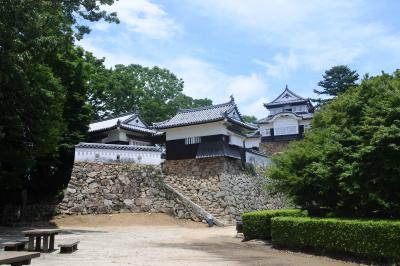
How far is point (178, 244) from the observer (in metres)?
15.1

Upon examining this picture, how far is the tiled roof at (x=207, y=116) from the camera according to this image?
27105mm

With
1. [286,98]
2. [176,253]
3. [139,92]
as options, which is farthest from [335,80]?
[176,253]

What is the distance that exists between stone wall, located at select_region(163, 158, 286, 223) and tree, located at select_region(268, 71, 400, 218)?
1050cm

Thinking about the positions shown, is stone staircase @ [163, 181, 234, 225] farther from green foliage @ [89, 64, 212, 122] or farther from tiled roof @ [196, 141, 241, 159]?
green foliage @ [89, 64, 212, 122]

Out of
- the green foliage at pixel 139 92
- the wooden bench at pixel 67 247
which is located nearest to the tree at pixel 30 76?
the wooden bench at pixel 67 247

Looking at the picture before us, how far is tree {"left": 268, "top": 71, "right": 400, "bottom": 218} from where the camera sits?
37.4ft

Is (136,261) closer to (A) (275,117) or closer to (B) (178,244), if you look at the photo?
(B) (178,244)

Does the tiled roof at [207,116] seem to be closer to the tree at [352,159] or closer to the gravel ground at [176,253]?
the gravel ground at [176,253]

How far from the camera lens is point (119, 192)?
24422 millimetres

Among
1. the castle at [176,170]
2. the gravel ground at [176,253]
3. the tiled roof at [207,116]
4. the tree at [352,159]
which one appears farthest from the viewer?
the tiled roof at [207,116]

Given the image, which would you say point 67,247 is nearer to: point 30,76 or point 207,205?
point 30,76

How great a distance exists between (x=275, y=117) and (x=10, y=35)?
35758 millimetres

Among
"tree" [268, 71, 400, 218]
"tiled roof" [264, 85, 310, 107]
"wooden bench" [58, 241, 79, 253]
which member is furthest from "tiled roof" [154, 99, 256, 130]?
"tiled roof" [264, 85, 310, 107]

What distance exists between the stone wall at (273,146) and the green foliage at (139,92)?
33.5 ft
